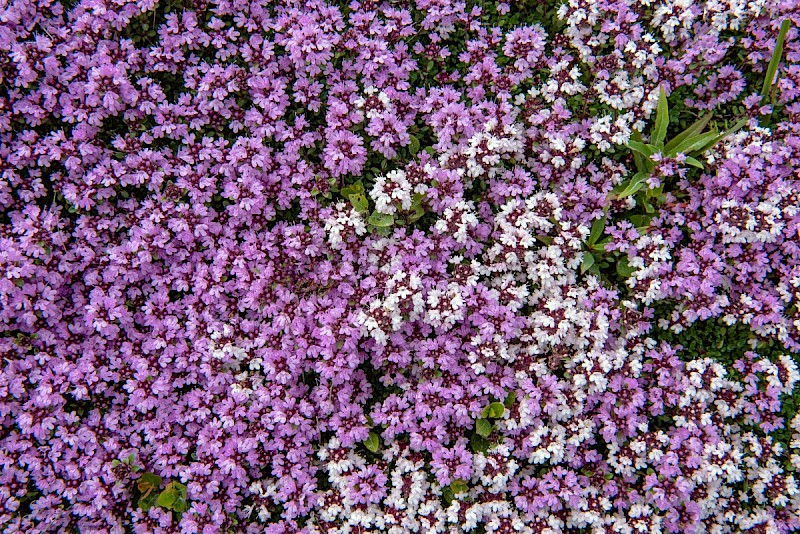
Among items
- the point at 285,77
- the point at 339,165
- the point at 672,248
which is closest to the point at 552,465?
the point at 672,248

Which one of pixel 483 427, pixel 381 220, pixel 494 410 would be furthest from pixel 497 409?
pixel 381 220

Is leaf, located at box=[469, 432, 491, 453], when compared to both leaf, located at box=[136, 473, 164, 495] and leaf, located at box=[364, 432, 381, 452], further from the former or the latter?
leaf, located at box=[136, 473, 164, 495]

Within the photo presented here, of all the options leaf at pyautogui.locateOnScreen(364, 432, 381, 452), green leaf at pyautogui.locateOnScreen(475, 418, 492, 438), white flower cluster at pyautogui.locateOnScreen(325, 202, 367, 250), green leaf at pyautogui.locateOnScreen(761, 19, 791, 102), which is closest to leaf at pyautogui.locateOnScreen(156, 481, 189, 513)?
leaf at pyautogui.locateOnScreen(364, 432, 381, 452)

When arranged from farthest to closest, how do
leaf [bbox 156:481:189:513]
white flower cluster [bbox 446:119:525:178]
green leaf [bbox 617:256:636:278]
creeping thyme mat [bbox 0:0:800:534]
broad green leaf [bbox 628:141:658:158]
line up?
green leaf [bbox 617:256:636:278]
broad green leaf [bbox 628:141:658:158]
white flower cluster [bbox 446:119:525:178]
creeping thyme mat [bbox 0:0:800:534]
leaf [bbox 156:481:189:513]

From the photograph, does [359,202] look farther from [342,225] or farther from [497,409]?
[497,409]

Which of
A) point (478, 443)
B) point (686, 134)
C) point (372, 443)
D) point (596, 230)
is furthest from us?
point (686, 134)

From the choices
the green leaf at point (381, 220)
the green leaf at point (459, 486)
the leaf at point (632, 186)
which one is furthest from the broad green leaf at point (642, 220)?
the green leaf at point (459, 486)
